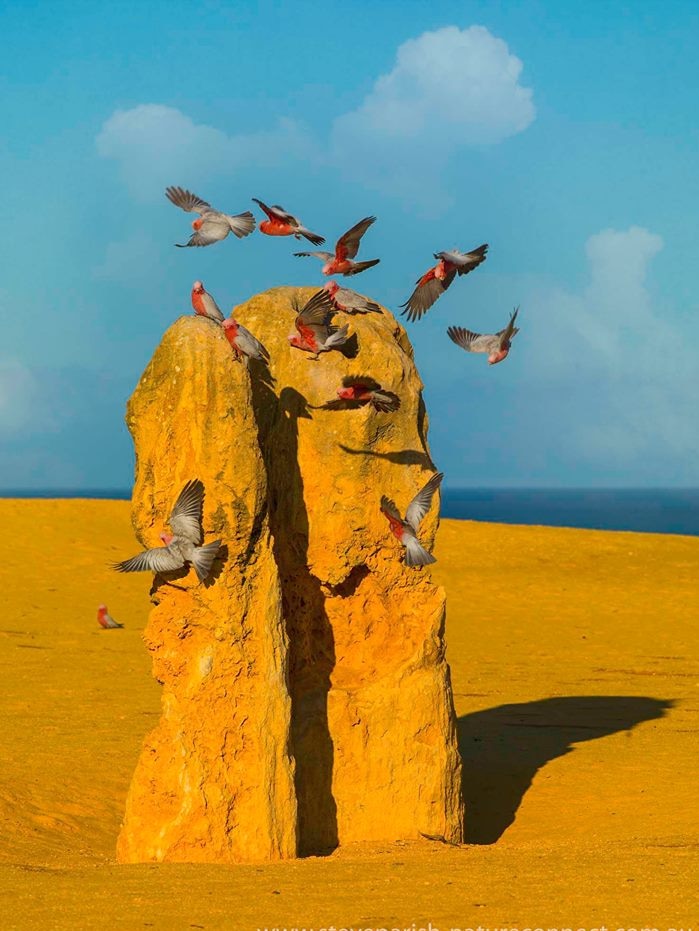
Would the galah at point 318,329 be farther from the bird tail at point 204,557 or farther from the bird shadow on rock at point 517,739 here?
the bird shadow on rock at point 517,739

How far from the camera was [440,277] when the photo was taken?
1230 centimetres

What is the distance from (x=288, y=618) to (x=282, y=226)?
152 inches

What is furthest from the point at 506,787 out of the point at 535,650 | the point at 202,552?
the point at 535,650

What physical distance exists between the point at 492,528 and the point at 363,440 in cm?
2807

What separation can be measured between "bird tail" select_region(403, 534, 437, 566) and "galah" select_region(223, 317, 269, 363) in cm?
219

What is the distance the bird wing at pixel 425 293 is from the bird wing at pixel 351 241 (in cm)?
97

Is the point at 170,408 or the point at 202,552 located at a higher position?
the point at 170,408

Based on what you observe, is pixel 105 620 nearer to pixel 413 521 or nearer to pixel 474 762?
pixel 474 762

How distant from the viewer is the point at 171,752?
35.1 feet

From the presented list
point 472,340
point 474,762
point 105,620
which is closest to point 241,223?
point 472,340

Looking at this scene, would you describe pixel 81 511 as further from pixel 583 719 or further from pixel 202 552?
pixel 202 552

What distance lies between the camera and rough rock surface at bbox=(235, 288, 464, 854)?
11758 mm

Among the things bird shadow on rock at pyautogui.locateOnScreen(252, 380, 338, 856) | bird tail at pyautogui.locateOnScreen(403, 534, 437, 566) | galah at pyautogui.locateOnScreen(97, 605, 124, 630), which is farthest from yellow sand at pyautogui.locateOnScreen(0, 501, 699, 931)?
bird tail at pyautogui.locateOnScreen(403, 534, 437, 566)

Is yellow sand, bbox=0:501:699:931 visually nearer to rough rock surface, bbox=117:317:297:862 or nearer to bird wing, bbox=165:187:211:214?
rough rock surface, bbox=117:317:297:862
